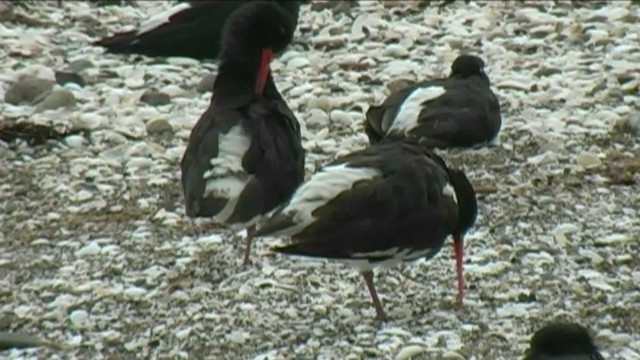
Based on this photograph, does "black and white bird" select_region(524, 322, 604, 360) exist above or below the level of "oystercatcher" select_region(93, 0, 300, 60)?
above

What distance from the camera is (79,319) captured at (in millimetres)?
5805

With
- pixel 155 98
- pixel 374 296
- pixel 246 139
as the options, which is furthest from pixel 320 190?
pixel 155 98

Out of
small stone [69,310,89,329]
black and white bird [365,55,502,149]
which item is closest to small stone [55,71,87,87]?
black and white bird [365,55,502,149]

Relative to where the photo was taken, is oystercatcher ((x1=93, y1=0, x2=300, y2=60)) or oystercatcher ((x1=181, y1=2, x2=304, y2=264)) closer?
oystercatcher ((x1=181, y1=2, x2=304, y2=264))

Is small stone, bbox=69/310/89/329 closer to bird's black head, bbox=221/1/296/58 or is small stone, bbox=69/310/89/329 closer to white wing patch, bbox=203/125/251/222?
white wing patch, bbox=203/125/251/222

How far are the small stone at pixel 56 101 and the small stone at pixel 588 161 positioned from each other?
8.36ft

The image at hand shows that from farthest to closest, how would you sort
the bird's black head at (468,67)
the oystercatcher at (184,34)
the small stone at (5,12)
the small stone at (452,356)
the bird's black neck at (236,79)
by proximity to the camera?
the small stone at (5,12) < the oystercatcher at (184,34) < the bird's black head at (468,67) < the bird's black neck at (236,79) < the small stone at (452,356)

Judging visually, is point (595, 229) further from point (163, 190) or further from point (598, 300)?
point (163, 190)

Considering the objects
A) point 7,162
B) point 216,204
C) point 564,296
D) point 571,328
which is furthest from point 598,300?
point 7,162

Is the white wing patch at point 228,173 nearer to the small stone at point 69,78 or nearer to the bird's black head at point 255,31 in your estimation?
the bird's black head at point 255,31

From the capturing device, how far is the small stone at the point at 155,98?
8305 mm

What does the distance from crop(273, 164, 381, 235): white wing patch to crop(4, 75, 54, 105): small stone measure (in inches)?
122

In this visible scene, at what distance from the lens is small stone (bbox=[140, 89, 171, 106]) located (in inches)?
327

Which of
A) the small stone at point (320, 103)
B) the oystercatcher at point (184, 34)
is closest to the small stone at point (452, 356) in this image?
the small stone at point (320, 103)
